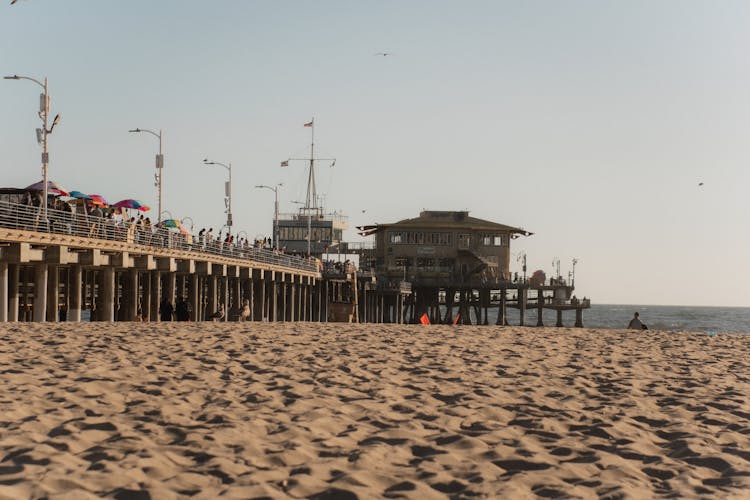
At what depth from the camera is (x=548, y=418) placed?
1005 cm

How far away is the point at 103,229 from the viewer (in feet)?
97.8

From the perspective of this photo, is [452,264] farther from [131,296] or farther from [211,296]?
[131,296]

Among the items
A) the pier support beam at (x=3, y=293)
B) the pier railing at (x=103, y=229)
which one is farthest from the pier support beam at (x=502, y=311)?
the pier support beam at (x=3, y=293)

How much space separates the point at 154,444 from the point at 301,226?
76225mm

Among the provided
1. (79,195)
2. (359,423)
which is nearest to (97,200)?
(79,195)

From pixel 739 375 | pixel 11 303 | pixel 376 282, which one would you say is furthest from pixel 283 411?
pixel 376 282

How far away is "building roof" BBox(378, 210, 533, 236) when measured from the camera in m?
75.1

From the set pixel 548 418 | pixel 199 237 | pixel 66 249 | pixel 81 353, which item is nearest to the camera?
pixel 548 418

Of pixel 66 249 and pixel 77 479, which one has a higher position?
pixel 66 249

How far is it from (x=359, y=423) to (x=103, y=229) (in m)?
22.0

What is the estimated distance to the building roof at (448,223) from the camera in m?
75.1

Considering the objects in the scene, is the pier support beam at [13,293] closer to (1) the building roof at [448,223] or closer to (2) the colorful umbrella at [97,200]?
(2) the colorful umbrella at [97,200]

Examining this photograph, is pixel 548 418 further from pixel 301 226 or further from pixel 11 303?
pixel 301 226

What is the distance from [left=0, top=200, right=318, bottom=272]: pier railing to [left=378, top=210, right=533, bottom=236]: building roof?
31.6 m
